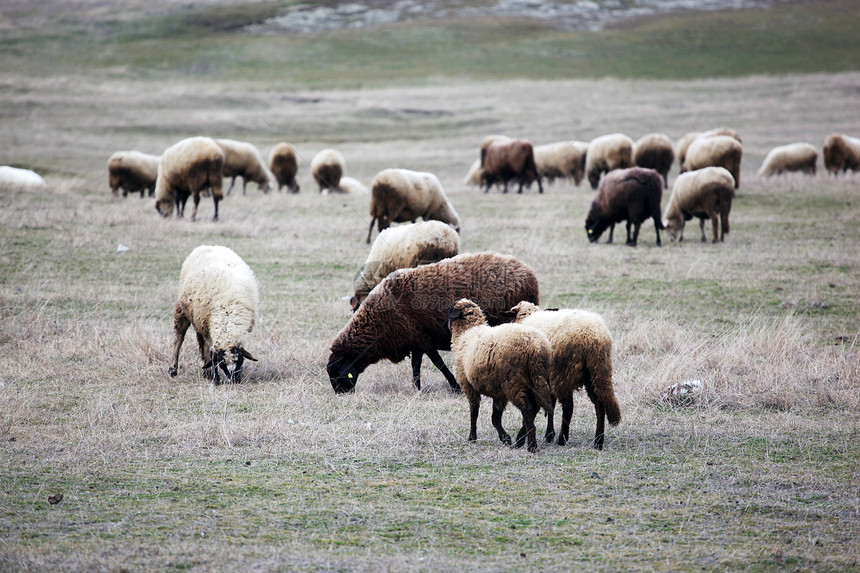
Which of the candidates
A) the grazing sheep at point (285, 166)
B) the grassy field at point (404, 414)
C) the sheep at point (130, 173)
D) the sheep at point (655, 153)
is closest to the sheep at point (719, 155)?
the grassy field at point (404, 414)

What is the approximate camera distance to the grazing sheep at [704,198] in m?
16.2

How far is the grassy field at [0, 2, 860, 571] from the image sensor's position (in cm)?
464

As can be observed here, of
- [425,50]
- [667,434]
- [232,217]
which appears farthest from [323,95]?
[667,434]

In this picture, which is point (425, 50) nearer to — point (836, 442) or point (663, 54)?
point (663, 54)

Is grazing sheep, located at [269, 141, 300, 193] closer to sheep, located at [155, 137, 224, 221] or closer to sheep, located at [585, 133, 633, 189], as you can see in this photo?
sheep, located at [155, 137, 224, 221]

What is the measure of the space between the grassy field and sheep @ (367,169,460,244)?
2.75 feet

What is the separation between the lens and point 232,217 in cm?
1862

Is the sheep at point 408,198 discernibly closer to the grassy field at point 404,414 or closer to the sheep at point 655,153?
the grassy field at point 404,414

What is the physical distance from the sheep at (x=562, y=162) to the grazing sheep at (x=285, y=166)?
8.72 meters

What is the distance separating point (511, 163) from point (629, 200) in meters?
9.87

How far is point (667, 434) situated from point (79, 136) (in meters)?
39.1

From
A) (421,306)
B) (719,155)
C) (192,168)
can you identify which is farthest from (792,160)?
(421,306)

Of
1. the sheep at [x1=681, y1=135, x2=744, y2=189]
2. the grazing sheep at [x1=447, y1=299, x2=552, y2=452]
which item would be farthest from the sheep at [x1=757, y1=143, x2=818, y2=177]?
the grazing sheep at [x1=447, y1=299, x2=552, y2=452]

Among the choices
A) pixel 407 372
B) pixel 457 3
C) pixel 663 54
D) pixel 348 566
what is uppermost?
pixel 457 3
